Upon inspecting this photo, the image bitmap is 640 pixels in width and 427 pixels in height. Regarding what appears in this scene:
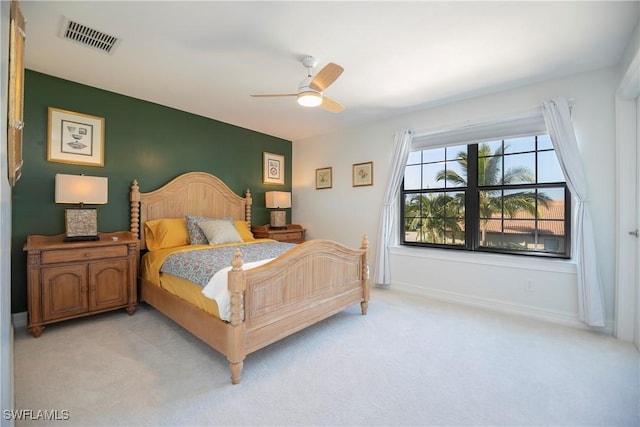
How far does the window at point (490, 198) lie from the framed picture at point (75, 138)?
13.1 feet

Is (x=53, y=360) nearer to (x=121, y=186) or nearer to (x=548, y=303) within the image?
(x=121, y=186)

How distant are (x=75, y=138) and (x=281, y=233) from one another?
2.85 meters

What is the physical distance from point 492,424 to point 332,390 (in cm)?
93

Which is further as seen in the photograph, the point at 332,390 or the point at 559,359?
the point at 559,359

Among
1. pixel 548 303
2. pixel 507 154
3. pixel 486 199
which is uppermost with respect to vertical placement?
pixel 507 154

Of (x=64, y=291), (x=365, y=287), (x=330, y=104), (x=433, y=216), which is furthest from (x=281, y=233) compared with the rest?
(x=64, y=291)

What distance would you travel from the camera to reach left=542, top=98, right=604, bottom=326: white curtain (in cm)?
272

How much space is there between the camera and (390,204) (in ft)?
13.8

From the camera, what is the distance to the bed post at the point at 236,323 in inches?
78.3

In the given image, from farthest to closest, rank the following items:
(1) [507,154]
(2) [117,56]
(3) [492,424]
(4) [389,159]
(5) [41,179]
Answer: (4) [389,159] < (1) [507,154] < (5) [41,179] < (2) [117,56] < (3) [492,424]

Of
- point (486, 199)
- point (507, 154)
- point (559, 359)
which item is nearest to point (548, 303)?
point (559, 359)

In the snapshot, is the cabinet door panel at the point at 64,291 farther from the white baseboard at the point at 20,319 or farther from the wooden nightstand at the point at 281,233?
the wooden nightstand at the point at 281,233

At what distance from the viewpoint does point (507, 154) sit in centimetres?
349

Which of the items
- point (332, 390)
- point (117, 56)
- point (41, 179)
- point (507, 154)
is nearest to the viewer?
point (332, 390)
